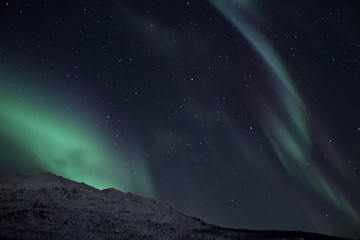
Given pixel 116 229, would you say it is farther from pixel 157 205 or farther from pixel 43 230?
pixel 157 205

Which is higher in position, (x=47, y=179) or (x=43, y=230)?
(x=47, y=179)

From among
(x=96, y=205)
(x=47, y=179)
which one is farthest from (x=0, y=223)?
(x=47, y=179)

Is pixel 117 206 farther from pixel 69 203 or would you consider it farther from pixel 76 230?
pixel 76 230

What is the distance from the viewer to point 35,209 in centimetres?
2614

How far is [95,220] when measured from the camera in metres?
26.7

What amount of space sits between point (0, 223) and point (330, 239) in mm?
29378

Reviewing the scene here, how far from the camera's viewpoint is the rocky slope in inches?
879

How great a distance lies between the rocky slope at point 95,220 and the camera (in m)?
22.3

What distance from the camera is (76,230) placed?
76.3 feet

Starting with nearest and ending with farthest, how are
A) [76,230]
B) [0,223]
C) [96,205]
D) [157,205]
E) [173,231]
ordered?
1. [0,223]
2. [76,230]
3. [173,231]
4. [96,205]
5. [157,205]

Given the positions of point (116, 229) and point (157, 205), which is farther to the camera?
point (157, 205)

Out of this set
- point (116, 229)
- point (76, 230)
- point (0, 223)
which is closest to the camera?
point (0, 223)

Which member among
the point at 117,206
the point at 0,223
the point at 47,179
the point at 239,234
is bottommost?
the point at 239,234

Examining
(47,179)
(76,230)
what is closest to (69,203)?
(76,230)
